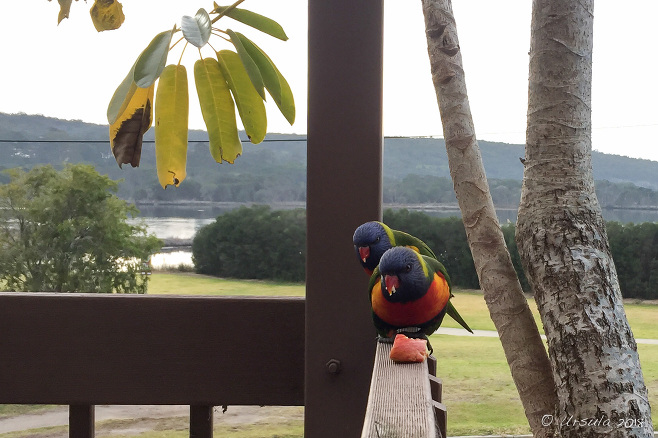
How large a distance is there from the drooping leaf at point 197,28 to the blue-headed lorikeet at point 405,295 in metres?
0.27

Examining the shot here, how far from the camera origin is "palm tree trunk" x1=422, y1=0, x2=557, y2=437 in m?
0.76

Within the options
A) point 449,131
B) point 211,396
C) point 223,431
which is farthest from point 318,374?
point 223,431

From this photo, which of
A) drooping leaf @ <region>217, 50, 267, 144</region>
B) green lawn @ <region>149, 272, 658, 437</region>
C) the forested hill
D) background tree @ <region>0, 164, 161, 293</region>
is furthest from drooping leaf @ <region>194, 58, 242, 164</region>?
green lawn @ <region>149, 272, 658, 437</region>

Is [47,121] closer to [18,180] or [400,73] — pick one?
[18,180]

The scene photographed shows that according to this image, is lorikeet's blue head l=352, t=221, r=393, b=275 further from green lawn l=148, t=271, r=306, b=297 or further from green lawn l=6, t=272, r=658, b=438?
green lawn l=6, t=272, r=658, b=438

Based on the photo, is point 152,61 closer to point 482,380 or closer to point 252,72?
point 252,72

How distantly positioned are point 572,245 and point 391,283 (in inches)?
11.4

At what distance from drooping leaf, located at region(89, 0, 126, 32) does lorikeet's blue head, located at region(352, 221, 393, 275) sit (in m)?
0.34

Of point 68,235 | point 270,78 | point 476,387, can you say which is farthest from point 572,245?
point 476,387

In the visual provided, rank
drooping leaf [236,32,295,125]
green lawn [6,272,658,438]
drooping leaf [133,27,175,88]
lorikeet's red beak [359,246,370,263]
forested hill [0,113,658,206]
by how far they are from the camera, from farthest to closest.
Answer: green lawn [6,272,658,438] < forested hill [0,113,658,206] < lorikeet's red beak [359,246,370,263] < drooping leaf [236,32,295,125] < drooping leaf [133,27,175,88]

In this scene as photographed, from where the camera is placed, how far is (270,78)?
0.47 metres

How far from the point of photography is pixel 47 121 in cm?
104

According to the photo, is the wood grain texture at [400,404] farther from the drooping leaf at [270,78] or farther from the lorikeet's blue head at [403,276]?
the drooping leaf at [270,78]

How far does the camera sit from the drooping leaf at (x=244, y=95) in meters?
0.54
